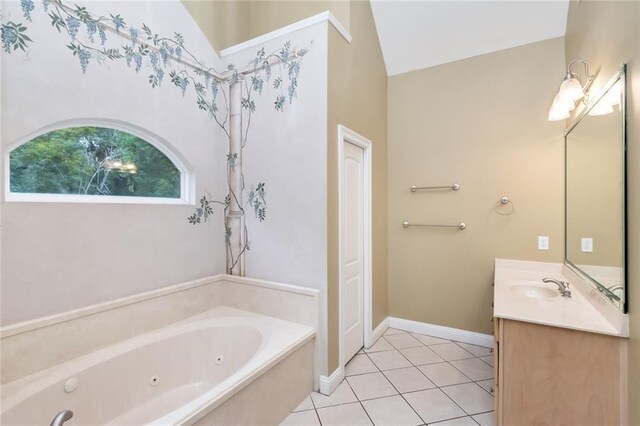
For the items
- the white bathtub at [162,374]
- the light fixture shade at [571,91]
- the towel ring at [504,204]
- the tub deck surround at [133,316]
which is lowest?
the white bathtub at [162,374]

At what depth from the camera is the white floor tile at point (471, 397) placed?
1919mm

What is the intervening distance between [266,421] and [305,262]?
987mm

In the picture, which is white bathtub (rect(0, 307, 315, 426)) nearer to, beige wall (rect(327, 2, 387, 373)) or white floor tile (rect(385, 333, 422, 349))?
beige wall (rect(327, 2, 387, 373))

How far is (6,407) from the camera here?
1268mm

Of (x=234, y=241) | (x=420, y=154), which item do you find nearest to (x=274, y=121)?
(x=234, y=241)

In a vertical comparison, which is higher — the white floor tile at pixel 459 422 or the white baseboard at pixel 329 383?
the white baseboard at pixel 329 383

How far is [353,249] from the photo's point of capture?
8.47 ft

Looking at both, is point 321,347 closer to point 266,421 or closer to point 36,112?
point 266,421

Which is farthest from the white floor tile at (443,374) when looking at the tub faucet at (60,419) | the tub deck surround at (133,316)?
the tub faucet at (60,419)

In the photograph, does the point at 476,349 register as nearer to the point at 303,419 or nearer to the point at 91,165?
the point at 303,419

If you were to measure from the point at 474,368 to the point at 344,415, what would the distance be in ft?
4.06

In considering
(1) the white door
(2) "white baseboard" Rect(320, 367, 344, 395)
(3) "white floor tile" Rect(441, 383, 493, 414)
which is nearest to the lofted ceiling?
(1) the white door

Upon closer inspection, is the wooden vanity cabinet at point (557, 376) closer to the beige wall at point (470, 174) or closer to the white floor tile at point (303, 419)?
the white floor tile at point (303, 419)

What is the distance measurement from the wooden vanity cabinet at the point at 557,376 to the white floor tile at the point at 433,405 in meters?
0.39
